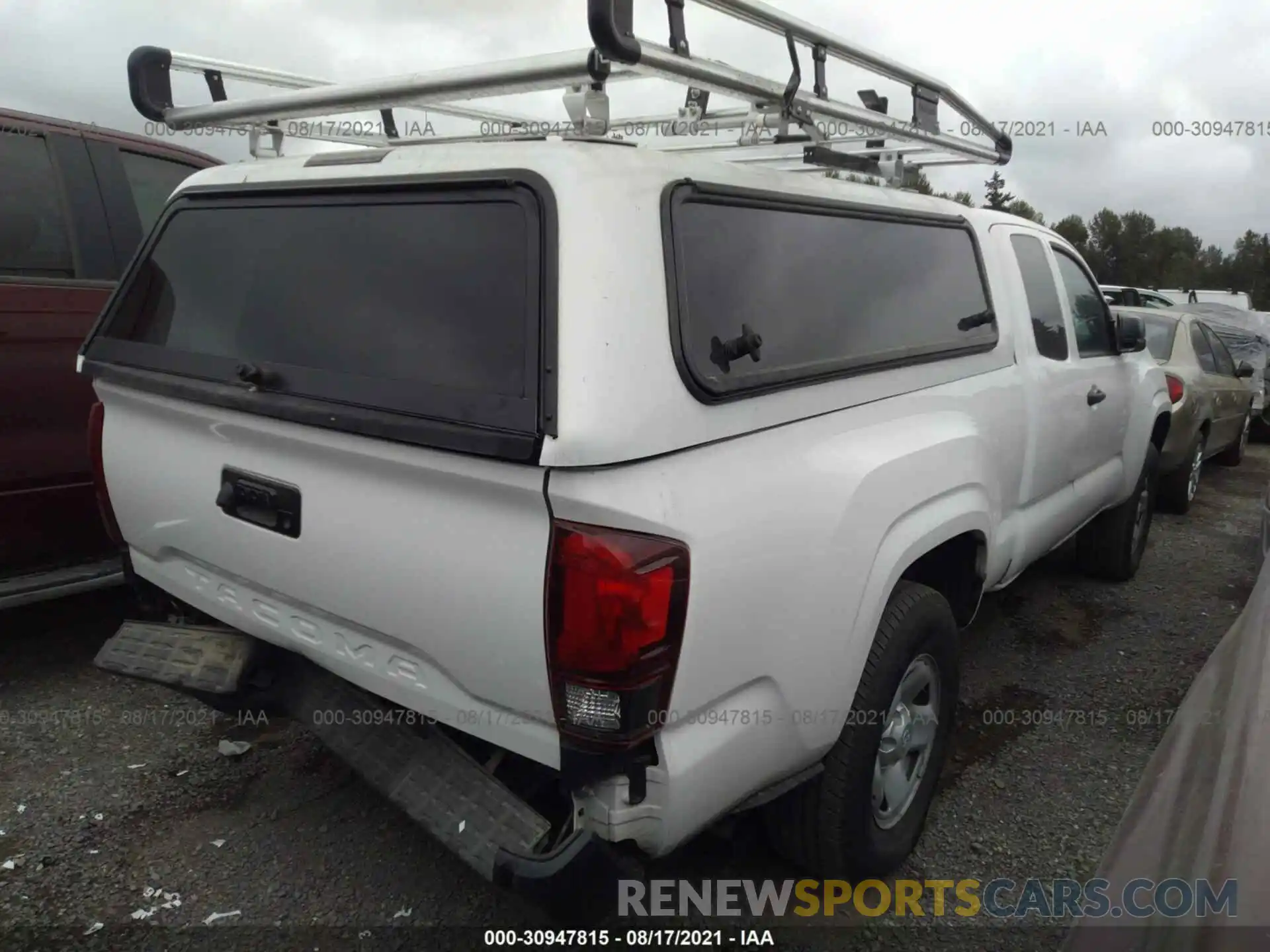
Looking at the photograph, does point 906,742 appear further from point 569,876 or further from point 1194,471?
point 1194,471

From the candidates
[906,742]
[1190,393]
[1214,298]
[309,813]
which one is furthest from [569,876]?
[1214,298]

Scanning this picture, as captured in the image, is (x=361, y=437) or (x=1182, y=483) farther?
(x=1182, y=483)

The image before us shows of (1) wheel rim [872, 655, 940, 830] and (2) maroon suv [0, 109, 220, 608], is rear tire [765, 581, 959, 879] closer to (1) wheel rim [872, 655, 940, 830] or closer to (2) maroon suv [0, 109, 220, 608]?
(1) wheel rim [872, 655, 940, 830]

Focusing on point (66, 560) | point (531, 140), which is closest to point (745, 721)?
point (531, 140)

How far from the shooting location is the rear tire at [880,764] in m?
2.39

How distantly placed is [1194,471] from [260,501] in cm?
701

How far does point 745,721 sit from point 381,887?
4.22 feet

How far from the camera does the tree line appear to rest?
57.1 m

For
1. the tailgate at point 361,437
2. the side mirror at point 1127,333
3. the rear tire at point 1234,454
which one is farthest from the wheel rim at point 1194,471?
the tailgate at point 361,437

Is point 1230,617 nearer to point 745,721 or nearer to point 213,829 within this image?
point 745,721

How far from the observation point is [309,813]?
9.71 feet

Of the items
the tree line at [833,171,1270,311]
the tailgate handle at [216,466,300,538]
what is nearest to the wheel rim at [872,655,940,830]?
the tailgate handle at [216,466,300,538]
